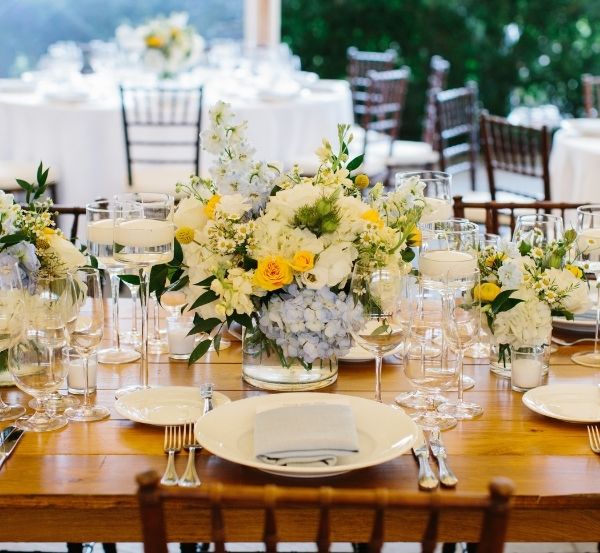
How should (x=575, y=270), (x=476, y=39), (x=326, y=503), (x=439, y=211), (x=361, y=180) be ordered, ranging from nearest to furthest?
(x=326, y=503) → (x=361, y=180) → (x=575, y=270) → (x=439, y=211) → (x=476, y=39)

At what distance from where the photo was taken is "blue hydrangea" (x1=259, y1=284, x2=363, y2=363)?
5.47 ft

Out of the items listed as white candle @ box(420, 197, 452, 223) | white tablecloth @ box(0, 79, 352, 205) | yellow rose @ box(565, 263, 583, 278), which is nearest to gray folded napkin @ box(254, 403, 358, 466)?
yellow rose @ box(565, 263, 583, 278)

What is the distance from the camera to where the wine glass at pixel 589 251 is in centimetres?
199

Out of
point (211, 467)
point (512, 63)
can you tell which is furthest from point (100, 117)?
point (512, 63)

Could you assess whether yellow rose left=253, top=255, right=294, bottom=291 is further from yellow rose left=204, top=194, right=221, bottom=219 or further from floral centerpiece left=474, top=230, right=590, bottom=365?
floral centerpiece left=474, top=230, right=590, bottom=365

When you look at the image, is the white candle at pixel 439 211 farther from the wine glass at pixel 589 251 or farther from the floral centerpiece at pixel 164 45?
the floral centerpiece at pixel 164 45

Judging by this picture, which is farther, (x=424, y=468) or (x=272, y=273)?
(x=272, y=273)

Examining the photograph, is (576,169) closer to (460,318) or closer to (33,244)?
(460,318)

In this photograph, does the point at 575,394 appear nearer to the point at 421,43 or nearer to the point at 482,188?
the point at 482,188

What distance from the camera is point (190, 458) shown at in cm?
147

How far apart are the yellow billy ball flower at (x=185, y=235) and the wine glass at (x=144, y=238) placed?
1 cm

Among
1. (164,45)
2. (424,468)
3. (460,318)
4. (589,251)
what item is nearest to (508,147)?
(164,45)

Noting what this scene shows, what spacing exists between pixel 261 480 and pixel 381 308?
1.13 ft

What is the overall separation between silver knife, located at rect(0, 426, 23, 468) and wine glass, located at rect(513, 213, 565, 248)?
101 cm
